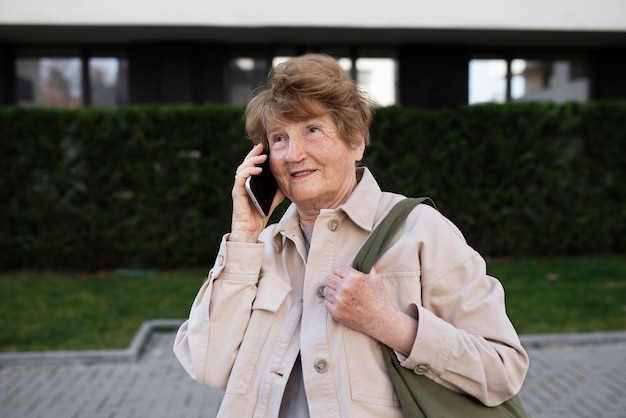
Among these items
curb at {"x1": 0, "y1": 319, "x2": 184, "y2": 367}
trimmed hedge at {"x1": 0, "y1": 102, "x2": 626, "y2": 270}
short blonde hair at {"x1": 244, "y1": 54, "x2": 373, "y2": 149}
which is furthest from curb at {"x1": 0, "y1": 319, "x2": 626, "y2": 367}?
short blonde hair at {"x1": 244, "y1": 54, "x2": 373, "y2": 149}

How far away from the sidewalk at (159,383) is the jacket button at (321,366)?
3.04 metres

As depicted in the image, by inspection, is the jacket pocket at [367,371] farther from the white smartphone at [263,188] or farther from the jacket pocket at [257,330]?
the white smartphone at [263,188]

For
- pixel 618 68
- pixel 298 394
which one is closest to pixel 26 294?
pixel 298 394

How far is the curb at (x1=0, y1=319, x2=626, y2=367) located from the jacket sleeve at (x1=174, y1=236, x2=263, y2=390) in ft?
13.1

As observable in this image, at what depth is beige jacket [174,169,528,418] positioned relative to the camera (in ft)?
5.29

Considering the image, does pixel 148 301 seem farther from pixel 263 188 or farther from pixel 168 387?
pixel 263 188

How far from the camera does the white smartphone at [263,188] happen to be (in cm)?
199

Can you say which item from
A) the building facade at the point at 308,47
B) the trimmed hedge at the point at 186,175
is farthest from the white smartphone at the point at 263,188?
the building facade at the point at 308,47

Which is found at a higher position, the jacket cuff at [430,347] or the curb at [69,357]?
the jacket cuff at [430,347]

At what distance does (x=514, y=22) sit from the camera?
36.2 feet

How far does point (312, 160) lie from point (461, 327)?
70 centimetres

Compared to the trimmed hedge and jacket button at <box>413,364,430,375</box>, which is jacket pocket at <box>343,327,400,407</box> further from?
the trimmed hedge

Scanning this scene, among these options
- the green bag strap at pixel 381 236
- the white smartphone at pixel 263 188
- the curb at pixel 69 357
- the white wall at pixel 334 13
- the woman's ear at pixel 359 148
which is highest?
the white wall at pixel 334 13

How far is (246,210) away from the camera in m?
2.00
